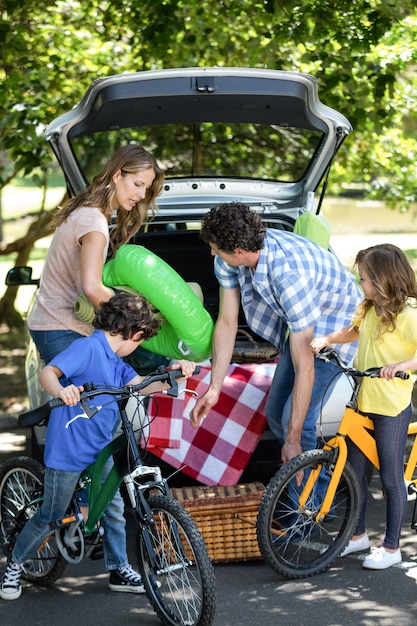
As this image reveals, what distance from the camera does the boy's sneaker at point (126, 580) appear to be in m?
4.21

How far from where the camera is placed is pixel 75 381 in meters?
3.99

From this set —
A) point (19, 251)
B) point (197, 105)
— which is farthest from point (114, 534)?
→ point (19, 251)

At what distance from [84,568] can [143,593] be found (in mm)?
483

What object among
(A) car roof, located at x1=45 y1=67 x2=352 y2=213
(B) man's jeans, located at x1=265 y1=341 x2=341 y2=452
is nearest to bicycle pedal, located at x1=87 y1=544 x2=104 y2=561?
(B) man's jeans, located at x1=265 y1=341 x2=341 y2=452

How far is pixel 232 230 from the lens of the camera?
4301 millimetres

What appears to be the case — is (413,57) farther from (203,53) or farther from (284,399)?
(284,399)

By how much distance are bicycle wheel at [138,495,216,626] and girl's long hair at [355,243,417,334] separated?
4.21 feet

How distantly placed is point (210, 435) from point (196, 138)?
8.82ft

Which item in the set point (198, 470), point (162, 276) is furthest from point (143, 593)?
point (162, 276)

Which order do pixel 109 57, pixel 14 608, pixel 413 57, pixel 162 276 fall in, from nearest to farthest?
pixel 14 608
pixel 162 276
pixel 413 57
pixel 109 57

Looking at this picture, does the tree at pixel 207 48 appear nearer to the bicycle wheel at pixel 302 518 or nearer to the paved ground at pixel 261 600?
the bicycle wheel at pixel 302 518

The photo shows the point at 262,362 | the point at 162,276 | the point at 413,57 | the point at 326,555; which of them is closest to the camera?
the point at 326,555

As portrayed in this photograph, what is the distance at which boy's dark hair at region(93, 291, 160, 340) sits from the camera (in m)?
3.94

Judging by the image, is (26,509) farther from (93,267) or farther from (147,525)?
(93,267)
